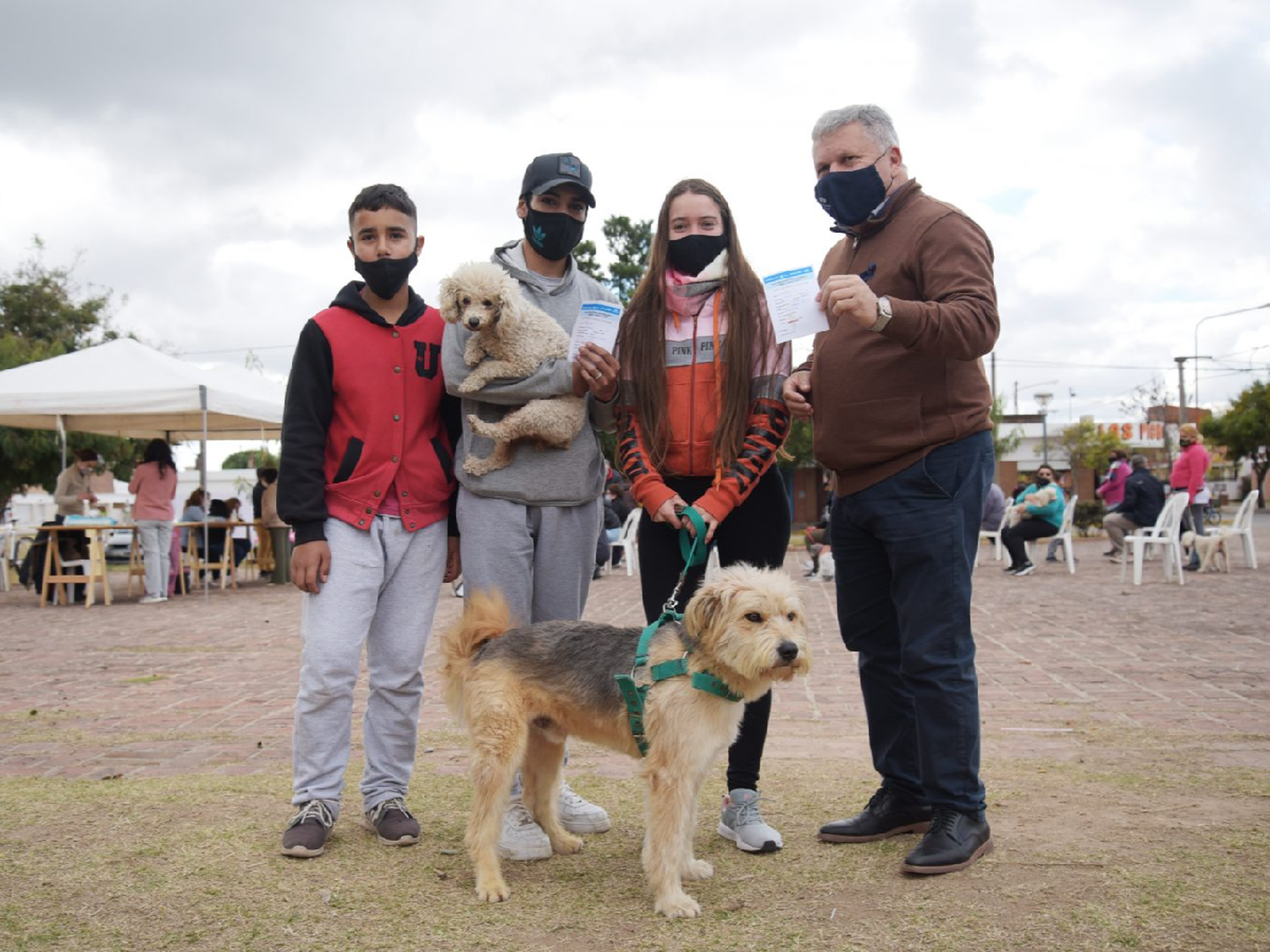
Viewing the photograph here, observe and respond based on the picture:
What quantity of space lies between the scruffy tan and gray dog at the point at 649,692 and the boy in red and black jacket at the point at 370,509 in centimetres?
42

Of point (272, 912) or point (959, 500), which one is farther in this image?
point (959, 500)

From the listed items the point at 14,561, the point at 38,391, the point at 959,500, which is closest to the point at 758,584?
the point at 959,500

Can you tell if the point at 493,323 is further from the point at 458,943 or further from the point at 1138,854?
the point at 1138,854

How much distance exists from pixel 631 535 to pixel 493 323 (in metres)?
16.0

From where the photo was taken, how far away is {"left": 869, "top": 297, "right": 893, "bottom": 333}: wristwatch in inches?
137

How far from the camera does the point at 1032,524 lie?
1752 centimetres

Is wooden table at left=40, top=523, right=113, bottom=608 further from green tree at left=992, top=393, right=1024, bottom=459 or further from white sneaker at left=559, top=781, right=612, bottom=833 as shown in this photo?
green tree at left=992, top=393, right=1024, bottom=459

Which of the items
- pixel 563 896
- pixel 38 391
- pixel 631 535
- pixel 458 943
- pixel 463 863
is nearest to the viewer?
pixel 458 943

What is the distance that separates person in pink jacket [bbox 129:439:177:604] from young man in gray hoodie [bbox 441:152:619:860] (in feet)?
39.3

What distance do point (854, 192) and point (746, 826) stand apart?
2.49 meters

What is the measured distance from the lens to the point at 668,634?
3.62 meters

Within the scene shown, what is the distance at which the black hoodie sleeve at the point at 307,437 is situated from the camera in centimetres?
403

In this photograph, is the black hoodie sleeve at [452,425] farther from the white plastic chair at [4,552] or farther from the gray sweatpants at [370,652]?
the white plastic chair at [4,552]

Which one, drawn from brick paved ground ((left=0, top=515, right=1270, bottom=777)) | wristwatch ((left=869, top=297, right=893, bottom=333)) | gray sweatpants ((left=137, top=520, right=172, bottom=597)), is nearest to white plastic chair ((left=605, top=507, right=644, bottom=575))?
brick paved ground ((left=0, top=515, right=1270, bottom=777))
